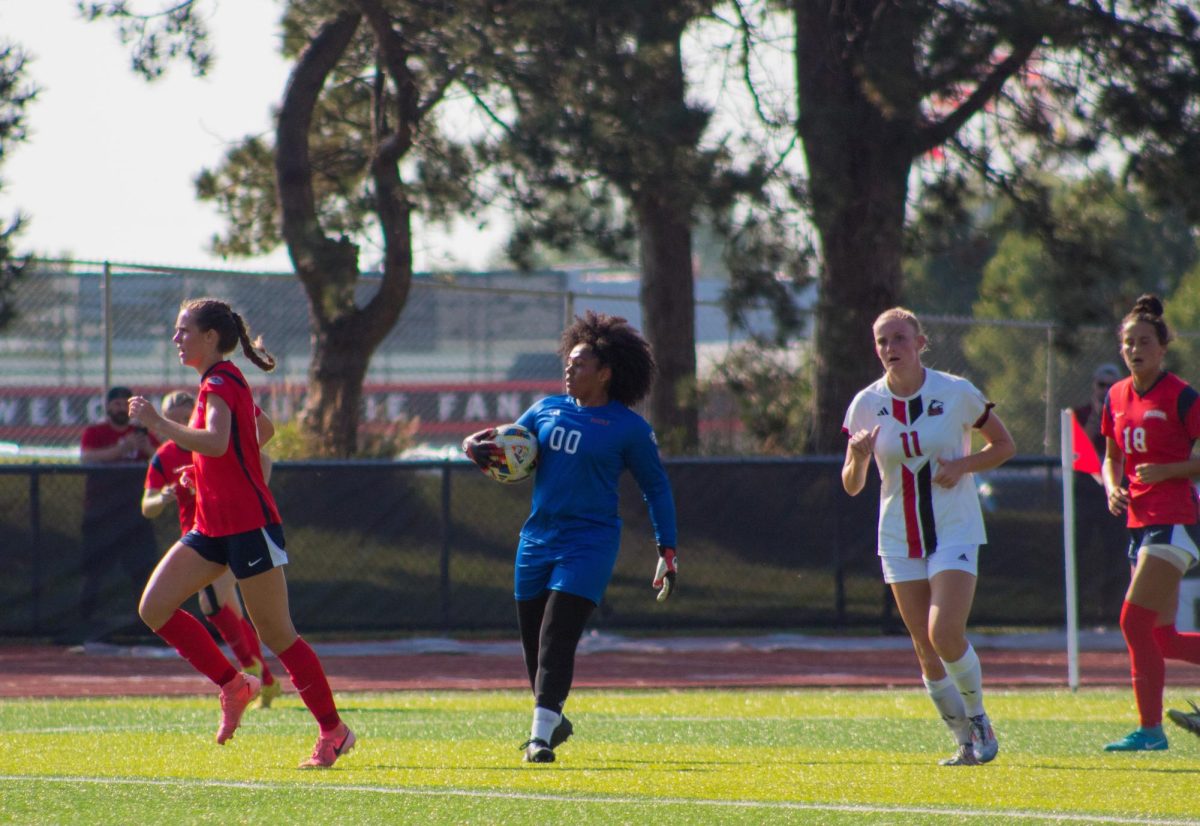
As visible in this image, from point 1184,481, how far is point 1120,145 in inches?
382

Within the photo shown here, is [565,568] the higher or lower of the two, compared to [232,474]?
lower

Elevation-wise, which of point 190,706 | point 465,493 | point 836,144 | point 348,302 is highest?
point 836,144

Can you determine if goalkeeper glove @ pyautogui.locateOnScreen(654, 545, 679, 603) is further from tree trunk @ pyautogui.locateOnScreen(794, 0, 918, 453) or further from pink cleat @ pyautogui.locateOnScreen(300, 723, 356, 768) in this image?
tree trunk @ pyautogui.locateOnScreen(794, 0, 918, 453)

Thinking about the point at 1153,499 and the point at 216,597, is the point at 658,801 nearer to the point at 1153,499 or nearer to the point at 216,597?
the point at 1153,499

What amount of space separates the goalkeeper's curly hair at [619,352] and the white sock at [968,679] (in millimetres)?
1809

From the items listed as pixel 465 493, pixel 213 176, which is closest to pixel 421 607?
pixel 465 493

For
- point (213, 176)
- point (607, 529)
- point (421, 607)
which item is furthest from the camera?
point (213, 176)

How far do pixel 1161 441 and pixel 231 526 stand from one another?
435cm

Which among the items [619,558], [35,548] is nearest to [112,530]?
[35,548]

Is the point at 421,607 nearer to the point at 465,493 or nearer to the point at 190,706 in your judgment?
the point at 465,493

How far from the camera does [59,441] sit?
17781mm

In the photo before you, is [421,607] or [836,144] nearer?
[421,607]

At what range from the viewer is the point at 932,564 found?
24.9 ft

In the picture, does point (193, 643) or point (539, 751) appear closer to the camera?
point (539, 751)
